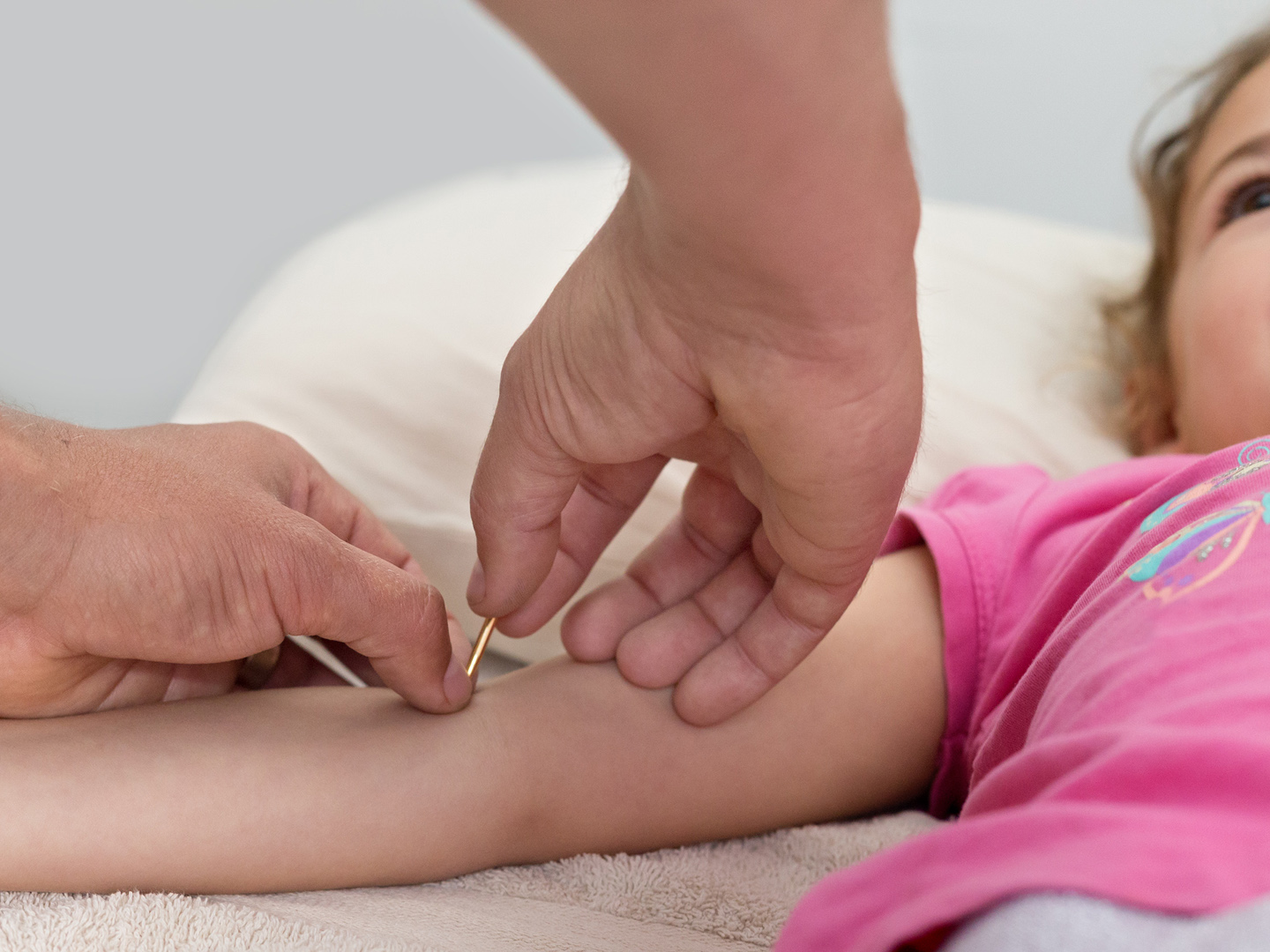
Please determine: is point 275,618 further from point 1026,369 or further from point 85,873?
point 1026,369

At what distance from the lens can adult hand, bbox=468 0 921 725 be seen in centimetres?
36

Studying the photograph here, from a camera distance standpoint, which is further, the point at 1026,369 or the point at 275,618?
the point at 1026,369

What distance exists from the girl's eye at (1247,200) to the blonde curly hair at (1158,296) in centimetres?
14

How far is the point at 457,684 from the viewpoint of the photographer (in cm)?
70

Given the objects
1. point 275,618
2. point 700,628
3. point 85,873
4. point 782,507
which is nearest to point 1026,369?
point 700,628

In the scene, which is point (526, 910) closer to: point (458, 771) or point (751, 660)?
point (458, 771)

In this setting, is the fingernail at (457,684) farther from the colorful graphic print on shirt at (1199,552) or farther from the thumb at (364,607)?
the colorful graphic print on shirt at (1199,552)

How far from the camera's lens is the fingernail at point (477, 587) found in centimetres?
66

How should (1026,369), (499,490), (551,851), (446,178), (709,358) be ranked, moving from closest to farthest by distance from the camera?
1. (709,358)
2. (499,490)
3. (551,851)
4. (1026,369)
5. (446,178)

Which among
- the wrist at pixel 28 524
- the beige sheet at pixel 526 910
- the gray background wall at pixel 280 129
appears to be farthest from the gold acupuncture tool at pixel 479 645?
the gray background wall at pixel 280 129

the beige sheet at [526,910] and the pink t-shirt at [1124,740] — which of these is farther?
Result: the beige sheet at [526,910]

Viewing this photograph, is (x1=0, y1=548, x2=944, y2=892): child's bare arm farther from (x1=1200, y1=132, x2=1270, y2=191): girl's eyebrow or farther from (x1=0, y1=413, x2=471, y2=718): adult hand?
(x1=1200, y1=132, x2=1270, y2=191): girl's eyebrow

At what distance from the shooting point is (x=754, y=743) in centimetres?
75

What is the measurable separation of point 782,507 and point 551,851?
0.30m
